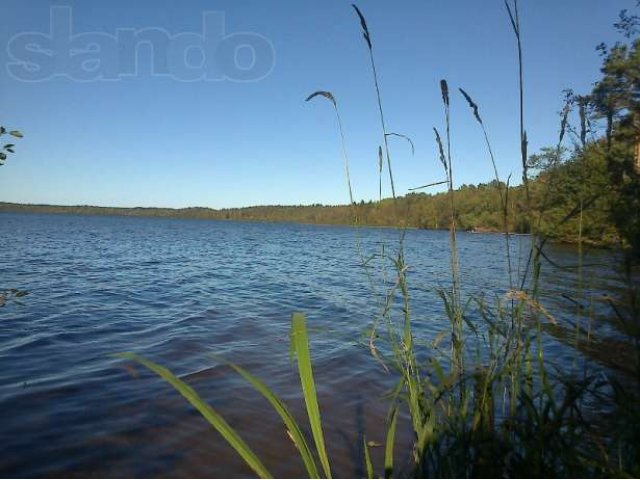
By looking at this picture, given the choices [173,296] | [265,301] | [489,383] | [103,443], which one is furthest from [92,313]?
[489,383]

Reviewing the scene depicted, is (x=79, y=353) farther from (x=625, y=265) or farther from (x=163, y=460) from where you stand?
(x=625, y=265)

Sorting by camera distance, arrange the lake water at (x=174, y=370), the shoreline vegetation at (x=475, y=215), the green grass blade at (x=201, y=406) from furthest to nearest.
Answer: the lake water at (x=174, y=370), the shoreline vegetation at (x=475, y=215), the green grass blade at (x=201, y=406)

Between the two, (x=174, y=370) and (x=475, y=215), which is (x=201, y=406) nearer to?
(x=174, y=370)

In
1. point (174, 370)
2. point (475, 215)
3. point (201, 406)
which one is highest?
point (475, 215)

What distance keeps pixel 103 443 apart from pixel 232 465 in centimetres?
133

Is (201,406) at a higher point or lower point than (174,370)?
higher

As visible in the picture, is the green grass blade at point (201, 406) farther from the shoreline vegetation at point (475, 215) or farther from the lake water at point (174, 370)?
the shoreline vegetation at point (475, 215)

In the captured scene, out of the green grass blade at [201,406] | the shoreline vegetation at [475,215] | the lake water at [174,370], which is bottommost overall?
the lake water at [174,370]

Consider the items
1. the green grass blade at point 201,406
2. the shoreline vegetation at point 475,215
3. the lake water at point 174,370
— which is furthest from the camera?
the lake water at point 174,370

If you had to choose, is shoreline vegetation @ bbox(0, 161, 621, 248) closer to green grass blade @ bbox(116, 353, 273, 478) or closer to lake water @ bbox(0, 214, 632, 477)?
lake water @ bbox(0, 214, 632, 477)

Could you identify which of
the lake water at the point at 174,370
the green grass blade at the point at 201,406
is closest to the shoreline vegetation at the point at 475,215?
the lake water at the point at 174,370

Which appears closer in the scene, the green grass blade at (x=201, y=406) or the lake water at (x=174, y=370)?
the green grass blade at (x=201, y=406)

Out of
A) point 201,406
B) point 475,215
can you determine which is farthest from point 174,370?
point 475,215

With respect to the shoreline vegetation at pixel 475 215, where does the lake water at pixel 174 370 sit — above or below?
below
